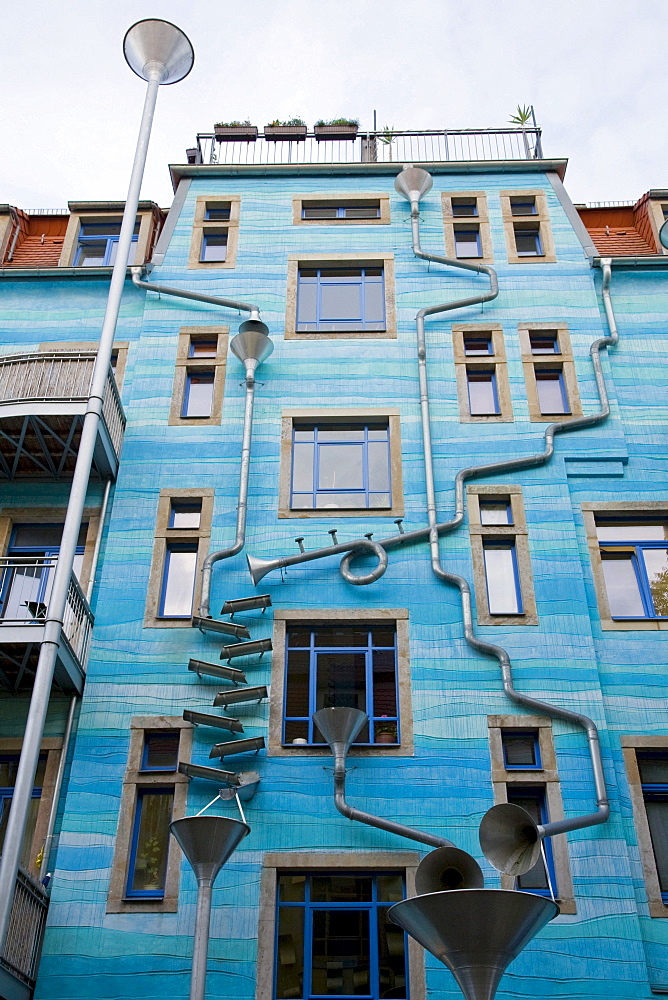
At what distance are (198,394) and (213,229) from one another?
4630 mm

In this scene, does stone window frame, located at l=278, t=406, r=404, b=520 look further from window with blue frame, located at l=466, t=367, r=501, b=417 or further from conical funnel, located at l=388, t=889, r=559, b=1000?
conical funnel, located at l=388, t=889, r=559, b=1000

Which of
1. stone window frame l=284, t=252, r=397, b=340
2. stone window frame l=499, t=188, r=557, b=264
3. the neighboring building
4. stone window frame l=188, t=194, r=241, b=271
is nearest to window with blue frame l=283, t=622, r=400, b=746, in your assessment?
the neighboring building

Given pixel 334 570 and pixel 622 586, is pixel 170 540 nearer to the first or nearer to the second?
pixel 334 570

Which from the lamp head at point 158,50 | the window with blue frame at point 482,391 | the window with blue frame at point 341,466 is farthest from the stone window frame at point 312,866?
the lamp head at point 158,50

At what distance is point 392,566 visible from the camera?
19.2 metres

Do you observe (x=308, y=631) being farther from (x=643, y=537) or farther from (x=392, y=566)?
(x=643, y=537)

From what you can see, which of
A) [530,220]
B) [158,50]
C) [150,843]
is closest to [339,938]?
[150,843]

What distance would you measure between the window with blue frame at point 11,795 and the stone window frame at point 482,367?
10184 millimetres

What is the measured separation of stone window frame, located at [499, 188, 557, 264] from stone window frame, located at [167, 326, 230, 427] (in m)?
6.62

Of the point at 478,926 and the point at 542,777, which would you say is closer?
the point at 478,926

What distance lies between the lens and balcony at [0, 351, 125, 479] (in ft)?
62.1

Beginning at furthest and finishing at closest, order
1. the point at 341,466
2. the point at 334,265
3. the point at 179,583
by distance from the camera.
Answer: the point at 334,265 < the point at 341,466 < the point at 179,583

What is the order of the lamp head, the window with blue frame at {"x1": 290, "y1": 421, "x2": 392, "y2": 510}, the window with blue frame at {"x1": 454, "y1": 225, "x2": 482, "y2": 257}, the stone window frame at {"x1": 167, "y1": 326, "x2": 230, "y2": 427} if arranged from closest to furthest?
1. the window with blue frame at {"x1": 290, "y1": 421, "x2": 392, "y2": 510}
2. the stone window frame at {"x1": 167, "y1": 326, "x2": 230, "y2": 427}
3. the lamp head
4. the window with blue frame at {"x1": 454, "y1": 225, "x2": 482, "y2": 257}

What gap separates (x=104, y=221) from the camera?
24734 millimetres
